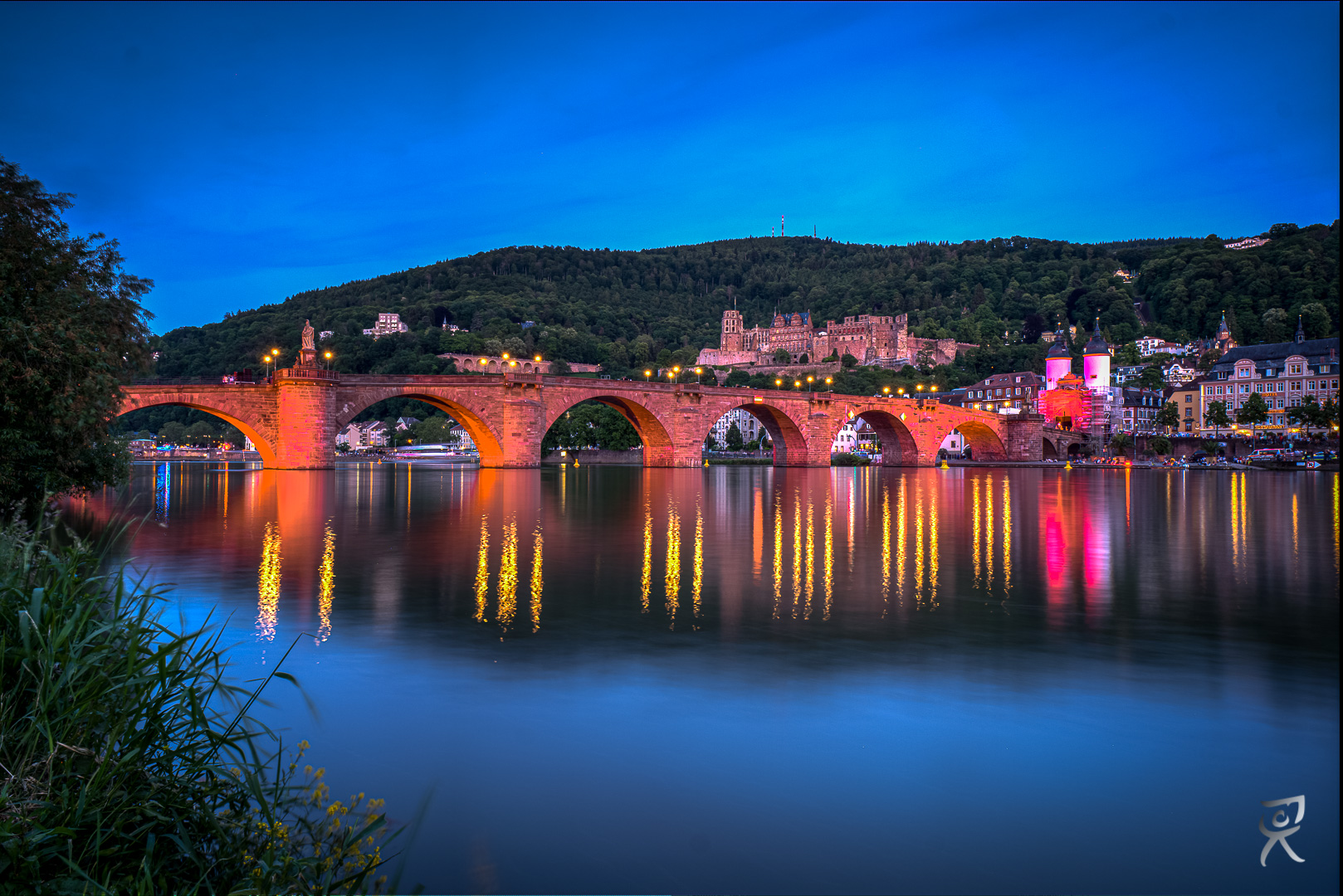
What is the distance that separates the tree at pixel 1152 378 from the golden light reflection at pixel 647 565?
105 m

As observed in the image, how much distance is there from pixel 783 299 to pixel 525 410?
133 metres

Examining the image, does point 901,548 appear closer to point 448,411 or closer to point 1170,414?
point 448,411

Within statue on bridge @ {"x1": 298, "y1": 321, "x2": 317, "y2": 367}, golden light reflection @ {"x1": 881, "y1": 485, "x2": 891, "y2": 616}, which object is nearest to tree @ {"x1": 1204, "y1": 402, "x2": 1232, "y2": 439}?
golden light reflection @ {"x1": 881, "y1": 485, "x2": 891, "y2": 616}

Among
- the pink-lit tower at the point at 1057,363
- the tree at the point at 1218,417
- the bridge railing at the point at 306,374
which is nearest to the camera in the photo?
the bridge railing at the point at 306,374

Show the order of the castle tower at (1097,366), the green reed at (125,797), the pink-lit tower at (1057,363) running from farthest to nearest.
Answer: the pink-lit tower at (1057,363) → the castle tower at (1097,366) → the green reed at (125,797)

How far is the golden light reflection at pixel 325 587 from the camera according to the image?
8.15m

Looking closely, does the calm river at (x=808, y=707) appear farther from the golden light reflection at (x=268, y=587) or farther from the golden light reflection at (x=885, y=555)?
the golden light reflection at (x=885, y=555)

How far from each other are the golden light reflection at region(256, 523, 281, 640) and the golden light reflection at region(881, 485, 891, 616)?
5869 mm

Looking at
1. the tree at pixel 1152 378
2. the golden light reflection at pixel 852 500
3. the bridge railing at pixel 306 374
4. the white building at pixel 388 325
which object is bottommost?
the golden light reflection at pixel 852 500

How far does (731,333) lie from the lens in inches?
6309

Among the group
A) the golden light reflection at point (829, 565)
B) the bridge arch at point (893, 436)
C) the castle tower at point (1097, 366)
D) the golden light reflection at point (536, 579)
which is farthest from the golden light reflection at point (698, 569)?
the castle tower at point (1097, 366)

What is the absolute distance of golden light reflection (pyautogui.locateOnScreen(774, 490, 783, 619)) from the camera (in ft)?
32.7

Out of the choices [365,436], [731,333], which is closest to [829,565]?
[365,436]

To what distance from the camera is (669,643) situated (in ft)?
25.2
